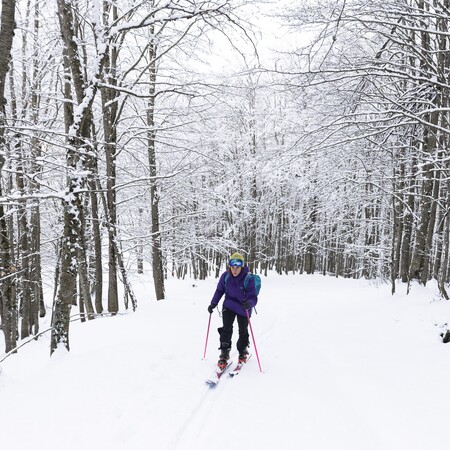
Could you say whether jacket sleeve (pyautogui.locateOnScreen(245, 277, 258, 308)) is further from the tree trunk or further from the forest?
the tree trunk

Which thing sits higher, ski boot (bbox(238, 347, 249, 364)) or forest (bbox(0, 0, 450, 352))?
forest (bbox(0, 0, 450, 352))

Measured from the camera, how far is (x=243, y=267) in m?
5.76

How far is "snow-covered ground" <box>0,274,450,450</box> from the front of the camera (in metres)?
3.26

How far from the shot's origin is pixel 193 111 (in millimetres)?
8789

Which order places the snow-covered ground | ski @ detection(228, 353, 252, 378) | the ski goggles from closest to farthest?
1. the snow-covered ground
2. ski @ detection(228, 353, 252, 378)
3. the ski goggles

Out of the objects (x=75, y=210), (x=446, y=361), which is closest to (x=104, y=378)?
(x=75, y=210)

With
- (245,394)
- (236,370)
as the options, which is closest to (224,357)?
(236,370)

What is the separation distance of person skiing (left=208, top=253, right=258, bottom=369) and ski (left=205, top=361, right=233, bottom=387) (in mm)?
381

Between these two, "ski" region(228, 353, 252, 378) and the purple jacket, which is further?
the purple jacket

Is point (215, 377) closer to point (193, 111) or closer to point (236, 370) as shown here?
point (236, 370)

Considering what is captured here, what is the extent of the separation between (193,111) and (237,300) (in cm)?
533

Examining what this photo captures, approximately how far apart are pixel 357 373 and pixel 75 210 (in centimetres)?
484

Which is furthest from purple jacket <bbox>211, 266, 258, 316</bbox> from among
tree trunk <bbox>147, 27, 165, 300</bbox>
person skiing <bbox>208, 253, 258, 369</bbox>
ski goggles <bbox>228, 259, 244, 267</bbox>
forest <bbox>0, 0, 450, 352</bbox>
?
tree trunk <bbox>147, 27, 165, 300</bbox>

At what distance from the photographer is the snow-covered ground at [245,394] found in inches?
128
